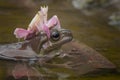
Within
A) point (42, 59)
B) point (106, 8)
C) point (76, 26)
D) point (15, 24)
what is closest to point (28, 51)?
point (42, 59)

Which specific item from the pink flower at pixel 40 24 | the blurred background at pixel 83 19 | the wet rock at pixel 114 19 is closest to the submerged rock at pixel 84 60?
the blurred background at pixel 83 19

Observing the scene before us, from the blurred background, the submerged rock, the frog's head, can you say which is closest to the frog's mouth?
the frog's head

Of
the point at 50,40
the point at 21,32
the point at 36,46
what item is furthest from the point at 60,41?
the point at 21,32

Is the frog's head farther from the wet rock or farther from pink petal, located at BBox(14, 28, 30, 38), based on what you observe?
the wet rock

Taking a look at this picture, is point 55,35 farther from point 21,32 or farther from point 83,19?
point 83,19

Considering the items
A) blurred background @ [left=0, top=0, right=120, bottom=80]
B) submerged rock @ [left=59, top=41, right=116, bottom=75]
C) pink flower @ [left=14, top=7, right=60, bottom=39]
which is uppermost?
blurred background @ [left=0, top=0, right=120, bottom=80]

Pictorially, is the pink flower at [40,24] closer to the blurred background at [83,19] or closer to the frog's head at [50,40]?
the frog's head at [50,40]
